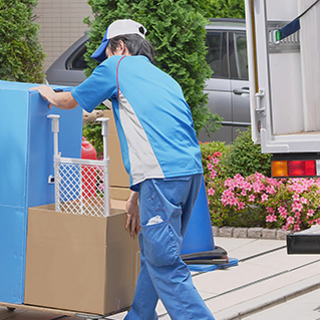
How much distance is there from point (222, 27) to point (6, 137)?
568 centimetres

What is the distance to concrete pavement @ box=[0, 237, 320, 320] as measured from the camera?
4156 mm

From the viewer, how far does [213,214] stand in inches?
258

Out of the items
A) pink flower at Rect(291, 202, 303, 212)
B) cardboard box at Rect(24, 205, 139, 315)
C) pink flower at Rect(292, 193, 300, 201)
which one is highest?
pink flower at Rect(292, 193, 300, 201)

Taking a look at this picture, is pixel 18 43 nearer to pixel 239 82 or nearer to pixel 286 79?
pixel 239 82

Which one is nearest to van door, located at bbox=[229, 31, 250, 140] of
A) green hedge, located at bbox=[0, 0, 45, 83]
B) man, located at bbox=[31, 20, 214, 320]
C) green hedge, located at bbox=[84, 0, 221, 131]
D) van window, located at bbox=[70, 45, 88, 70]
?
green hedge, located at bbox=[84, 0, 221, 131]

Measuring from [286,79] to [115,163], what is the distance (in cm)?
172

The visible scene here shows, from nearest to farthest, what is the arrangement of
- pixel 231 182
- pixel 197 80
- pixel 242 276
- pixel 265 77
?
1. pixel 265 77
2. pixel 242 276
3. pixel 231 182
4. pixel 197 80

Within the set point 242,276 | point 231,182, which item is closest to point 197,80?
point 231,182

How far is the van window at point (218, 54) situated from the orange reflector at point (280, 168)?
4778mm

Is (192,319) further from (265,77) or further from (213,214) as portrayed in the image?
(213,214)

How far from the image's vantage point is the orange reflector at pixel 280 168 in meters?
3.91

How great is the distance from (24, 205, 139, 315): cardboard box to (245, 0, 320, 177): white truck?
41.6 inches

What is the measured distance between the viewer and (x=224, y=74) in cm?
860

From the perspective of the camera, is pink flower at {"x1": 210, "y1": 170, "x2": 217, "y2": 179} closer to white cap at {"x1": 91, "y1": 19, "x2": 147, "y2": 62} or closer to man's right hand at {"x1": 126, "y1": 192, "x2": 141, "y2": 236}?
man's right hand at {"x1": 126, "y1": 192, "x2": 141, "y2": 236}
